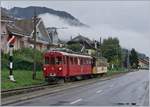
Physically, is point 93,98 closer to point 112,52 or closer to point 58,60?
point 58,60

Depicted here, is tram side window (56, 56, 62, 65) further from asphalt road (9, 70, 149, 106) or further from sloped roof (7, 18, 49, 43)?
sloped roof (7, 18, 49, 43)

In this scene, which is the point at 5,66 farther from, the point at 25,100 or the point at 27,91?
the point at 25,100

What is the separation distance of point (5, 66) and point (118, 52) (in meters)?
81.0

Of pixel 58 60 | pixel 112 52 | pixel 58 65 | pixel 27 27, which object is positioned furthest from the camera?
pixel 112 52

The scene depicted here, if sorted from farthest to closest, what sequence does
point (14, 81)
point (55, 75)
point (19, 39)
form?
point (19, 39) < point (55, 75) < point (14, 81)

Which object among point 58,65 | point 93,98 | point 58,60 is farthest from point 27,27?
point 93,98

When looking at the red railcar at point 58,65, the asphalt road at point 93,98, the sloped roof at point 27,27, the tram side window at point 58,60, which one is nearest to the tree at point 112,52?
the sloped roof at point 27,27

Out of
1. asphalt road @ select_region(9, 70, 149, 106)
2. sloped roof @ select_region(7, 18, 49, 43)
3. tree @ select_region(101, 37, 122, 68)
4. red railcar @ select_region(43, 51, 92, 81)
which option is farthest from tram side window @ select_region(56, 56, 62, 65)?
tree @ select_region(101, 37, 122, 68)

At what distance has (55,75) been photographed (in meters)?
45.4

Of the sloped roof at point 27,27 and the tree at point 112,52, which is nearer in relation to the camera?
the sloped roof at point 27,27

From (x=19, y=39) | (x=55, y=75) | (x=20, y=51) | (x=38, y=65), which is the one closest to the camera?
(x=55, y=75)

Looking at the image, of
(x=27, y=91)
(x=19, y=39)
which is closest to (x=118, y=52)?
(x=19, y=39)

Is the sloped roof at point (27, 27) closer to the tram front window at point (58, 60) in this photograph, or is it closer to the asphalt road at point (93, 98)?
the tram front window at point (58, 60)

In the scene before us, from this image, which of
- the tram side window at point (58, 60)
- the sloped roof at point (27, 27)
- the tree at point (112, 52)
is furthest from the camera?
the tree at point (112, 52)
